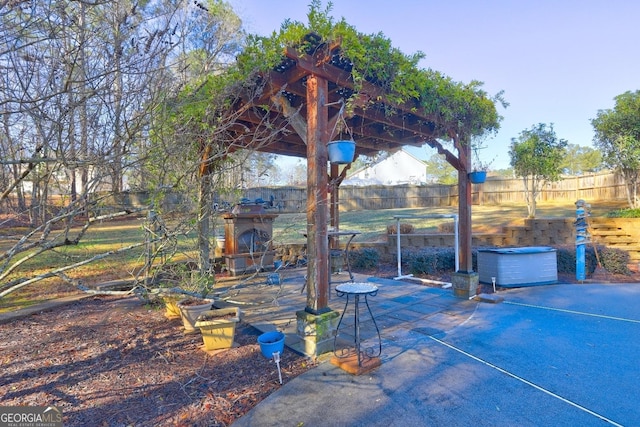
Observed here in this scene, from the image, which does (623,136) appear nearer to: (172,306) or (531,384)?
(531,384)

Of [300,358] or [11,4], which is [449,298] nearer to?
[300,358]

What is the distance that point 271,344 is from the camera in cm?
252

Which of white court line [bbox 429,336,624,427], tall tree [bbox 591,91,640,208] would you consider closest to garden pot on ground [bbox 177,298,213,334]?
white court line [bbox 429,336,624,427]

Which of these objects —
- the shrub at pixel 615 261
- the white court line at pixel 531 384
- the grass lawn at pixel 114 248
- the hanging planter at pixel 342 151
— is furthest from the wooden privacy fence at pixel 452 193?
the white court line at pixel 531 384

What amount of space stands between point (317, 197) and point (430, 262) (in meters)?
4.21

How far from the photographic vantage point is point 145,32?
241 cm

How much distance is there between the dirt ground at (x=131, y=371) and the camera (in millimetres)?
1999

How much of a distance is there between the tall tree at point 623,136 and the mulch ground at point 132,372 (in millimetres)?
11029

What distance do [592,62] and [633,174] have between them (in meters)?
3.89

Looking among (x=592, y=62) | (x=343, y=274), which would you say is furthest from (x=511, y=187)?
(x=343, y=274)

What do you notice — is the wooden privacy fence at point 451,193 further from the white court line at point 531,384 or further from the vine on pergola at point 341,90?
the white court line at point 531,384

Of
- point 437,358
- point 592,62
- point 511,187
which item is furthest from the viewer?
point 511,187

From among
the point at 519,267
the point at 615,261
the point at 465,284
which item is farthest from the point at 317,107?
the point at 615,261

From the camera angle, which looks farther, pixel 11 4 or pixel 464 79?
pixel 464 79
